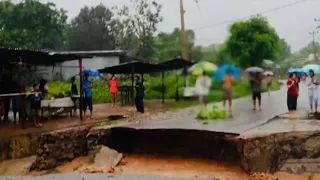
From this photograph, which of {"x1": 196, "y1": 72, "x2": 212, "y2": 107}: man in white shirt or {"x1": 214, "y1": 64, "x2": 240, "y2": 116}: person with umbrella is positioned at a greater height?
{"x1": 214, "y1": 64, "x2": 240, "y2": 116}: person with umbrella

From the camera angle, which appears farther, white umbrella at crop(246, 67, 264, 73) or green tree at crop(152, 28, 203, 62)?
green tree at crop(152, 28, 203, 62)

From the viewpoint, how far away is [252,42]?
1234 centimetres

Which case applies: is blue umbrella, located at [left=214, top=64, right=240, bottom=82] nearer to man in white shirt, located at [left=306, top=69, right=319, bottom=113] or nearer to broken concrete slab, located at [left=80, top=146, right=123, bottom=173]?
broken concrete slab, located at [left=80, top=146, right=123, bottom=173]

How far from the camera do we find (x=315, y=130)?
35.1 feet

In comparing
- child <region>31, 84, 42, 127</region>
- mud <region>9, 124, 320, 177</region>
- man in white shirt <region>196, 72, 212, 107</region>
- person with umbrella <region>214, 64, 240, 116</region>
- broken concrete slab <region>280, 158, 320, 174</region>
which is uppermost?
person with umbrella <region>214, 64, 240, 116</region>

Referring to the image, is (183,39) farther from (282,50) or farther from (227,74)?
(227,74)

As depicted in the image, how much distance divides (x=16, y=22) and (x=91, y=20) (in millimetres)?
14346

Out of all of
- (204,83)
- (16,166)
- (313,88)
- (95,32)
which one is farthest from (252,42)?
(95,32)

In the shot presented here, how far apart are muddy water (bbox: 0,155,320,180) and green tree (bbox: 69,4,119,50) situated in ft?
133

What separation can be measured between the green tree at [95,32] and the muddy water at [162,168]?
40.6 m

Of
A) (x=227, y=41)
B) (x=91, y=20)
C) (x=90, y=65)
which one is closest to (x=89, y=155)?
(x=227, y=41)

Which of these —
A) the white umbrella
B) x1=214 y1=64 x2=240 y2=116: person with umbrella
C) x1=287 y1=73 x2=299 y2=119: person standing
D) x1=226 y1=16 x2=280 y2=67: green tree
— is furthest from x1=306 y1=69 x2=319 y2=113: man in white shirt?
x1=214 y1=64 x2=240 y2=116: person with umbrella

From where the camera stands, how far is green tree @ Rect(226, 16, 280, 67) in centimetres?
1194

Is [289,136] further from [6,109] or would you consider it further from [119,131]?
[6,109]
